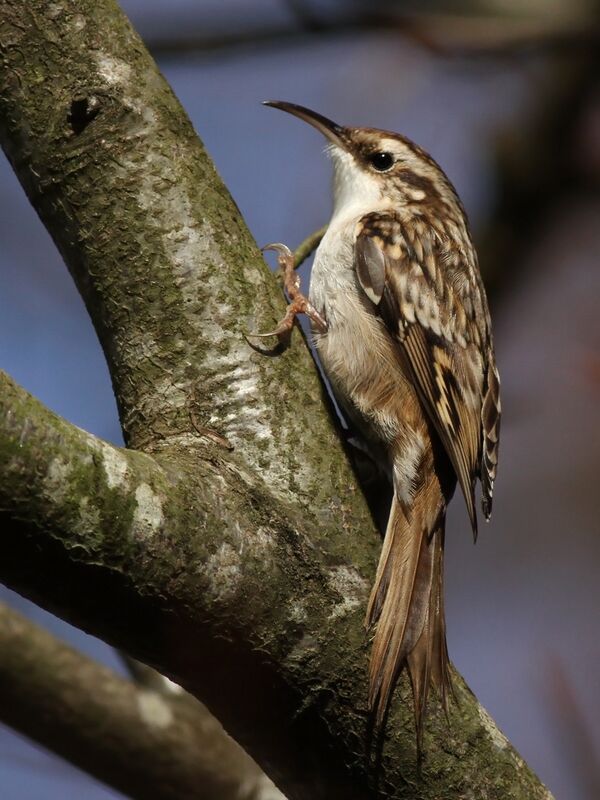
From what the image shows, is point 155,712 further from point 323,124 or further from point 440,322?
point 323,124

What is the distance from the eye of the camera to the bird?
2.10 metres

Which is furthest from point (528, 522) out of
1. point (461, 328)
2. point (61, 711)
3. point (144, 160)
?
point (144, 160)

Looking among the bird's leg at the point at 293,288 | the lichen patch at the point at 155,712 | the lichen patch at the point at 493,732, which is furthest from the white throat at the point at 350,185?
the lichen patch at the point at 493,732

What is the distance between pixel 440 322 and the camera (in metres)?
2.66

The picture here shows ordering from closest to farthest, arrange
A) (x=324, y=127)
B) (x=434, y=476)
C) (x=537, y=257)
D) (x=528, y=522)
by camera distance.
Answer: (x=434, y=476) → (x=324, y=127) → (x=537, y=257) → (x=528, y=522)

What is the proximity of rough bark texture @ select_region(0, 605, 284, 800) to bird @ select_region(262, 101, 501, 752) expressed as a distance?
609 mm

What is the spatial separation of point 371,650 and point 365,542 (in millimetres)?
191

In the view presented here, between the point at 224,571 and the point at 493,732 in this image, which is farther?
the point at 493,732

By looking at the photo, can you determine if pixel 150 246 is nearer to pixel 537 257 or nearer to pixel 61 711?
pixel 61 711

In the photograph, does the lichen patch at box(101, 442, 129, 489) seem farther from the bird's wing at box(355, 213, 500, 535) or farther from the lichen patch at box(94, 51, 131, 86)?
the bird's wing at box(355, 213, 500, 535)

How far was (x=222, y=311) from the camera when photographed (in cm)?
180

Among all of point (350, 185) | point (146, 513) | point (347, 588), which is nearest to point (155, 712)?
point (347, 588)

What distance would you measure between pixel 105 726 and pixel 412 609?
713mm

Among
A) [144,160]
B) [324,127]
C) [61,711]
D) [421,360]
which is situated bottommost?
[61,711]
